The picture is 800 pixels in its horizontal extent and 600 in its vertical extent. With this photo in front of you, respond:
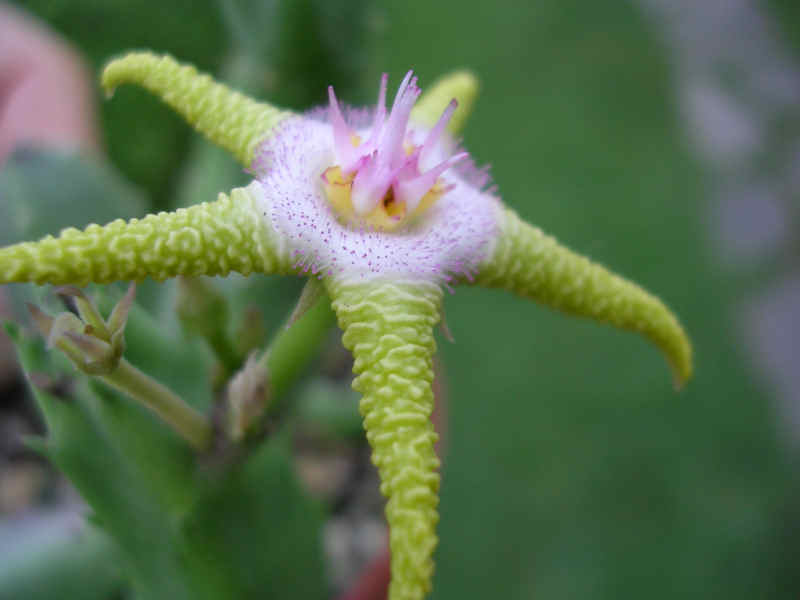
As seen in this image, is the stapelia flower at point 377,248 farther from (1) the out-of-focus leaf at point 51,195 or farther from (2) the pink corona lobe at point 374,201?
(1) the out-of-focus leaf at point 51,195

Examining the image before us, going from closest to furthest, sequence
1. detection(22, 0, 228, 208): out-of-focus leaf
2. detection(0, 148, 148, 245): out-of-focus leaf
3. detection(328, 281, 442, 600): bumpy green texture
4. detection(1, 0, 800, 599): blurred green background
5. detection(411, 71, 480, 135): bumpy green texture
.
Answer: detection(328, 281, 442, 600): bumpy green texture, detection(411, 71, 480, 135): bumpy green texture, detection(0, 148, 148, 245): out-of-focus leaf, detection(22, 0, 228, 208): out-of-focus leaf, detection(1, 0, 800, 599): blurred green background

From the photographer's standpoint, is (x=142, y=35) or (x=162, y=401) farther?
(x=142, y=35)

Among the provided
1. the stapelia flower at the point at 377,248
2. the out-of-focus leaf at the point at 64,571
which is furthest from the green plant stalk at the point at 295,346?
the out-of-focus leaf at the point at 64,571

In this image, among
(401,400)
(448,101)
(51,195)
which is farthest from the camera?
(51,195)

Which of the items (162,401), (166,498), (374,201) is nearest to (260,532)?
(166,498)

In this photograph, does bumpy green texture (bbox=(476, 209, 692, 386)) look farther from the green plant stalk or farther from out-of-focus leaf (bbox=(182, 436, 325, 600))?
out-of-focus leaf (bbox=(182, 436, 325, 600))

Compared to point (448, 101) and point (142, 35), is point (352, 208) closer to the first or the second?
point (448, 101)

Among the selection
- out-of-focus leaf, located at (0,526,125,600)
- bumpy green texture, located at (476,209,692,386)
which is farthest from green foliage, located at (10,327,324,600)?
bumpy green texture, located at (476,209,692,386)
